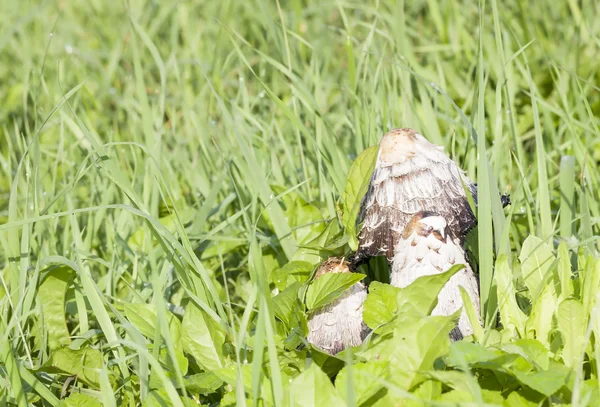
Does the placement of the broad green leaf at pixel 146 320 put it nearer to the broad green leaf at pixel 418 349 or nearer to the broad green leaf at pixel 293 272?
the broad green leaf at pixel 293 272

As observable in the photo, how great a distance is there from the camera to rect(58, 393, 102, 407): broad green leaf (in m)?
1.59

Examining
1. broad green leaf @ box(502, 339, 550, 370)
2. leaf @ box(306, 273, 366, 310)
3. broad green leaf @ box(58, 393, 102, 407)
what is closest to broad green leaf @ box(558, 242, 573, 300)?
broad green leaf @ box(502, 339, 550, 370)

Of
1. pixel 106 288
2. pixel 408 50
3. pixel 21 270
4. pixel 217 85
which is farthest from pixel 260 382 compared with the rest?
pixel 217 85

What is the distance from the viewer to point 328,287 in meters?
1.62

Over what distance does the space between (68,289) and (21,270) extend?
239mm

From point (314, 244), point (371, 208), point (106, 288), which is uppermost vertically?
point (371, 208)

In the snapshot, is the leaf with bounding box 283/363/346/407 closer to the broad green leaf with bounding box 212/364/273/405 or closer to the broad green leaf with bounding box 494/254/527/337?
the broad green leaf with bounding box 212/364/273/405

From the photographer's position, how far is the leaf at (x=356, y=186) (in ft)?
5.20

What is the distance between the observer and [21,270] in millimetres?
1739

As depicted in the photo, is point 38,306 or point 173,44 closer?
point 38,306

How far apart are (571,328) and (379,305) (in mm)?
391

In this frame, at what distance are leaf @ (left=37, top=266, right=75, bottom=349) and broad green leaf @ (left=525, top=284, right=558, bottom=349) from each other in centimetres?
113

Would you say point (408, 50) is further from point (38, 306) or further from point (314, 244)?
point (38, 306)

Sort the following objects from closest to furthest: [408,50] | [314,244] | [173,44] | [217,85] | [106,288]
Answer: [314,244] < [106,288] < [408,50] < [217,85] < [173,44]
